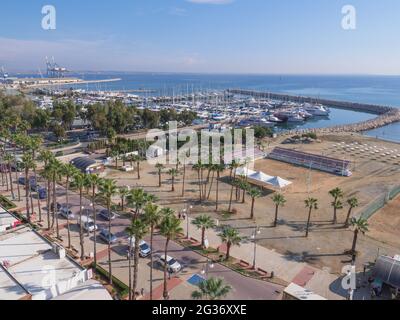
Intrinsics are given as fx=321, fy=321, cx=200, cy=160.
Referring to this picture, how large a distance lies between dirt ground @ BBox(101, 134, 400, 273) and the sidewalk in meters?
1.30

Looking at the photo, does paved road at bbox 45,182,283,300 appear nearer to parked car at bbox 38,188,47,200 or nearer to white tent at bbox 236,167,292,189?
parked car at bbox 38,188,47,200

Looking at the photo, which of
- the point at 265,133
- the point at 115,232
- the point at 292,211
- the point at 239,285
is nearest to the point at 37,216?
the point at 115,232

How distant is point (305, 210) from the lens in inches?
A: 1923

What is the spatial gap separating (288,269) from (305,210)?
16.7 meters

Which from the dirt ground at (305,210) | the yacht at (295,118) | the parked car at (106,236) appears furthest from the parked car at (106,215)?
the yacht at (295,118)

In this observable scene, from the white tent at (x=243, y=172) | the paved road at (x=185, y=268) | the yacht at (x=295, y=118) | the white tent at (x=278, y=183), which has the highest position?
the yacht at (x=295, y=118)

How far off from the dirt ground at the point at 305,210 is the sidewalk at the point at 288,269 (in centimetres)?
130

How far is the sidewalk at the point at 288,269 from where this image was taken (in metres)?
31.2

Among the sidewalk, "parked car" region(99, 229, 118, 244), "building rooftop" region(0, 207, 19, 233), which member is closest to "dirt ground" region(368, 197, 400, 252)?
the sidewalk

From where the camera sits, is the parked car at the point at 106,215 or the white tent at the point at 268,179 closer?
the parked car at the point at 106,215

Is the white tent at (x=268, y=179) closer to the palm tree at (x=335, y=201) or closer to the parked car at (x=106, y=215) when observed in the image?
the palm tree at (x=335, y=201)

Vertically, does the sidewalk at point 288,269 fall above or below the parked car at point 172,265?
below

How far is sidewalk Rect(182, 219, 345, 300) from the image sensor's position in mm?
31188

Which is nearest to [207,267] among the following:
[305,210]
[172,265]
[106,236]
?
[172,265]
